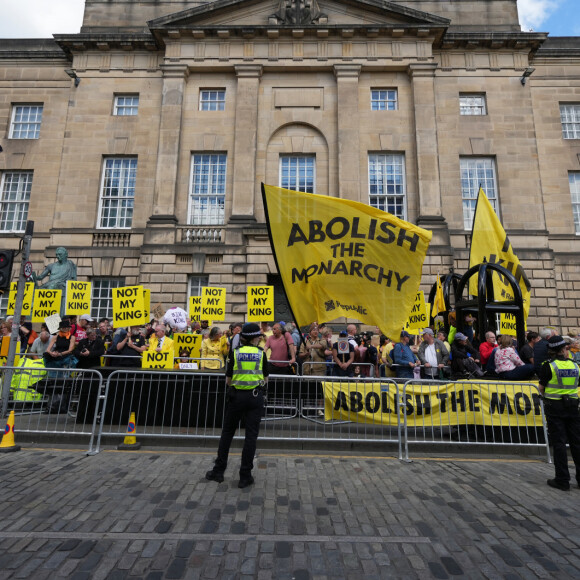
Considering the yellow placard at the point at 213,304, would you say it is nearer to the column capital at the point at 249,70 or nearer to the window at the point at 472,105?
the column capital at the point at 249,70

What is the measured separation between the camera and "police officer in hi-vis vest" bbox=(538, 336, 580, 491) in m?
5.60

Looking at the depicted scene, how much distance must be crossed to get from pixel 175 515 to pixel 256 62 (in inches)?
802

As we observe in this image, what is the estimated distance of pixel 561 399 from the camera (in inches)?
223

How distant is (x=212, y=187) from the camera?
19.4 meters

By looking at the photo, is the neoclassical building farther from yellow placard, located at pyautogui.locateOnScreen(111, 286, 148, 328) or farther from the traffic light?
the traffic light

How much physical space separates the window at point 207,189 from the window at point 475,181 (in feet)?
36.9

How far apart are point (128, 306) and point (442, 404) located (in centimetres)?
746

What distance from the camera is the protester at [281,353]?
29.5ft

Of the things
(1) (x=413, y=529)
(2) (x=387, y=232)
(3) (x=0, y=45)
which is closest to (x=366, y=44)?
(2) (x=387, y=232)

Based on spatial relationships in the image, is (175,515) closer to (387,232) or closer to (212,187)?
(387,232)

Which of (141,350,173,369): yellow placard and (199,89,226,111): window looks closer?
(141,350,173,369): yellow placard

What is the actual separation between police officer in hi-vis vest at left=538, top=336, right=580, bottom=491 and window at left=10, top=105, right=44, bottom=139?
78.0 ft

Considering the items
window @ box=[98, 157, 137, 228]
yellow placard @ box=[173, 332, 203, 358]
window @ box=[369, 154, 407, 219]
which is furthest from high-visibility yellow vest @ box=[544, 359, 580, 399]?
window @ box=[98, 157, 137, 228]

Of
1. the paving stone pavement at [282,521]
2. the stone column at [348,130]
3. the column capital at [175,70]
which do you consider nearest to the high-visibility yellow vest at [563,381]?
the paving stone pavement at [282,521]
